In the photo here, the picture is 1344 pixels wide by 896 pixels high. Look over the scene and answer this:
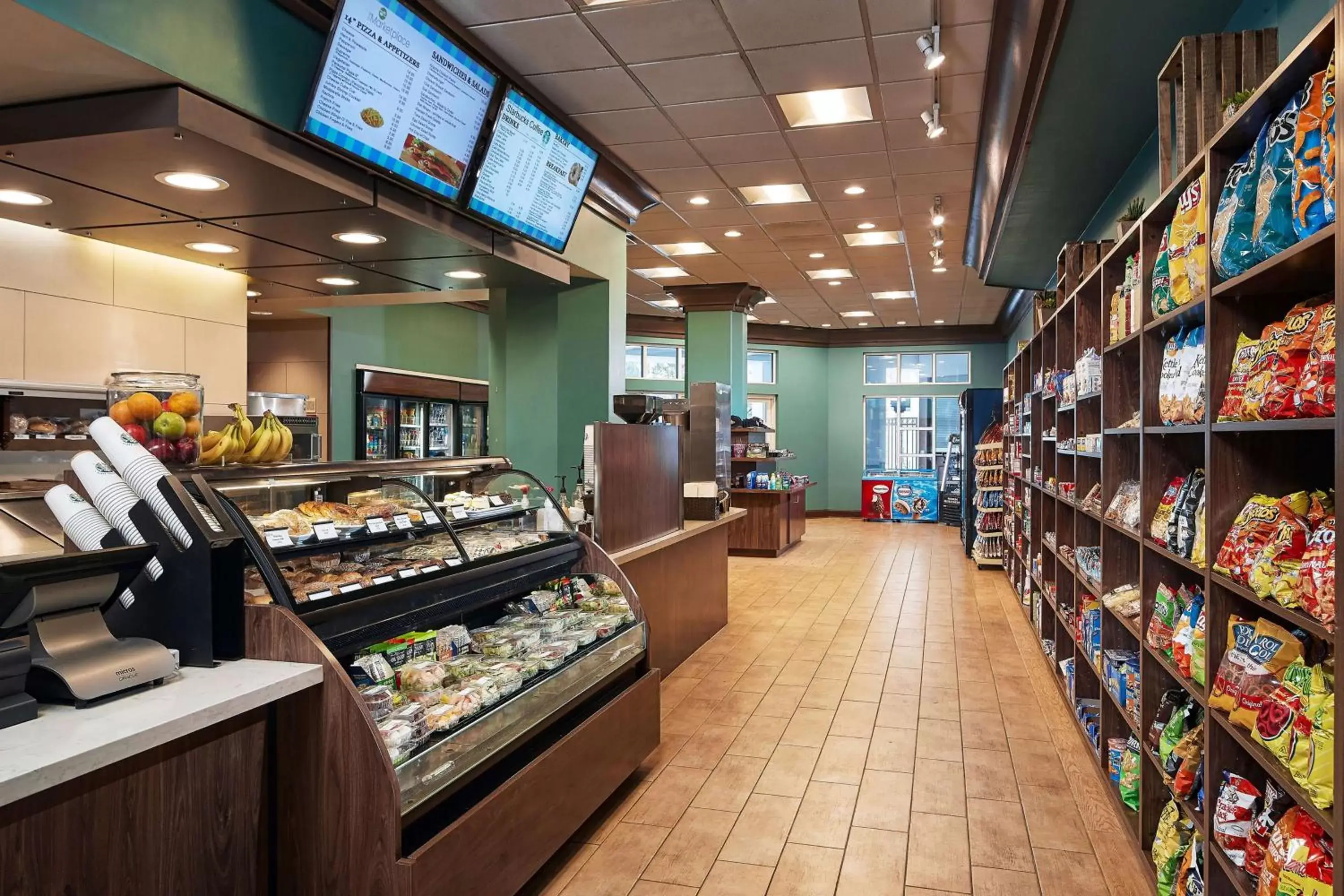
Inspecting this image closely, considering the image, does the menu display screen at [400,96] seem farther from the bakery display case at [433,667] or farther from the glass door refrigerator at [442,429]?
the glass door refrigerator at [442,429]

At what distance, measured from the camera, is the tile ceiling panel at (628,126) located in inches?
211

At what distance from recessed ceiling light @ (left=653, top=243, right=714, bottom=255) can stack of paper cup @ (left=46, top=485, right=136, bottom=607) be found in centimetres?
731

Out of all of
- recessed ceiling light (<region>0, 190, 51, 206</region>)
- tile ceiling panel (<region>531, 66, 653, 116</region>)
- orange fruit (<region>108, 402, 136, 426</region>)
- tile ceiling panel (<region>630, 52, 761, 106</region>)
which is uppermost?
tile ceiling panel (<region>630, 52, 761, 106</region>)

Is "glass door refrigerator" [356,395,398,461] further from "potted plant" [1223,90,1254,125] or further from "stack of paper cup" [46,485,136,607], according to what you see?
"potted plant" [1223,90,1254,125]

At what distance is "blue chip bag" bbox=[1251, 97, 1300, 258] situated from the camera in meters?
1.83

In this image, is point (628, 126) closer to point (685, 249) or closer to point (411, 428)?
point (685, 249)

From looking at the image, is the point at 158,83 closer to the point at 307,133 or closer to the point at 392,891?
the point at 307,133

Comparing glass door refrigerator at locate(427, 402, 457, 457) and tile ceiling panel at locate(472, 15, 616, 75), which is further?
glass door refrigerator at locate(427, 402, 457, 457)

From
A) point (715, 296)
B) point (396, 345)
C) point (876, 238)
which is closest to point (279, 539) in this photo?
point (876, 238)

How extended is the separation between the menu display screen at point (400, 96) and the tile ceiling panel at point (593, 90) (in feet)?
3.04

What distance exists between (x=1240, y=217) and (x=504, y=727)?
2.41 m

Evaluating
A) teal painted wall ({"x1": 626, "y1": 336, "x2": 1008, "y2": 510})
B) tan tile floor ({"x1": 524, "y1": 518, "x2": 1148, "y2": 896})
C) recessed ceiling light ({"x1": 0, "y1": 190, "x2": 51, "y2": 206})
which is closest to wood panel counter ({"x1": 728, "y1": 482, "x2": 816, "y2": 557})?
tan tile floor ({"x1": 524, "y1": 518, "x2": 1148, "y2": 896})

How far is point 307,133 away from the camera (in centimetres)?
314

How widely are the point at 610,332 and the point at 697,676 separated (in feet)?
8.96
